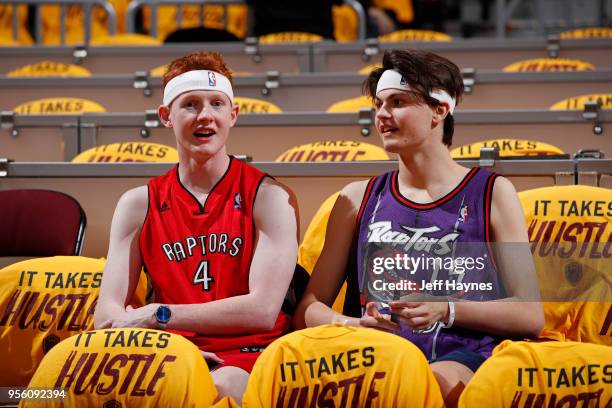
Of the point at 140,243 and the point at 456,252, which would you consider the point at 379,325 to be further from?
the point at 140,243

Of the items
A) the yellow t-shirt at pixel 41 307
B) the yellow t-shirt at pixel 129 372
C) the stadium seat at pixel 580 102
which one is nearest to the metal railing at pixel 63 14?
the stadium seat at pixel 580 102

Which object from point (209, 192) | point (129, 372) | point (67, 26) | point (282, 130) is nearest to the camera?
point (129, 372)

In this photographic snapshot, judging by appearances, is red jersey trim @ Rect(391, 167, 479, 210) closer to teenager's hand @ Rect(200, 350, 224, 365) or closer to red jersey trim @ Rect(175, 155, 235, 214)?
red jersey trim @ Rect(175, 155, 235, 214)

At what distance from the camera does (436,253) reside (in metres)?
2.79

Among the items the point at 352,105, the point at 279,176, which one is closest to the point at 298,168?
the point at 279,176

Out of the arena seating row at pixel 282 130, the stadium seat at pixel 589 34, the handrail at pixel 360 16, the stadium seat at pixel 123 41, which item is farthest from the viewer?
the handrail at pixel 360 16

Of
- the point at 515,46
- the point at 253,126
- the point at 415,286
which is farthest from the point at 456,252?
the point at 515,46

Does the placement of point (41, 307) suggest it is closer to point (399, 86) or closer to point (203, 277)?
point (203, 277)

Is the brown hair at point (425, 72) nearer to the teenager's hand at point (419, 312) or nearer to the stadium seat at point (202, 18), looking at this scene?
the teenager's hand at point (419, 312)

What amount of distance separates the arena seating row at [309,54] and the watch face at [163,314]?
370 centimetres

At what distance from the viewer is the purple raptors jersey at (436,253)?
108 inches

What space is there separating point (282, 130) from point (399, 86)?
5.93 ft

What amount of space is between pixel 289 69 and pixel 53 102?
165 cm

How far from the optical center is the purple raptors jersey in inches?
108
